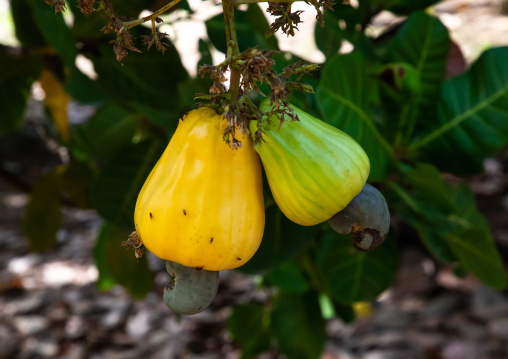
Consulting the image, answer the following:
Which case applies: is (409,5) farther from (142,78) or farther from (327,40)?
(142,78)

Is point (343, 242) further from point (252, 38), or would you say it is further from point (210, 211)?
point (210, 211)

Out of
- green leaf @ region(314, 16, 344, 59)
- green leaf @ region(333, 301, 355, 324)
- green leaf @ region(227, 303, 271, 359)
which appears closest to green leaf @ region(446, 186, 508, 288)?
green leaf @ region(314, 16, 344, 59)

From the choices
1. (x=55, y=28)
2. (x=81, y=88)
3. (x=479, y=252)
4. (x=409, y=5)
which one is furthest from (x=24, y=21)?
(x=479, y=252)

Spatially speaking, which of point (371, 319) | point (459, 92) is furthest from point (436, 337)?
point (459, 92)

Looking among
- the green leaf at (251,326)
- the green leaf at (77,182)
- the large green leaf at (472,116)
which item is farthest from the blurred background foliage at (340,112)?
the green leaf at (251,326)

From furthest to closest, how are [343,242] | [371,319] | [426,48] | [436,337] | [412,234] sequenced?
1. [412,234]
2. [371,319]
3. [436,337]
4. [343,242]
5. [426,48]

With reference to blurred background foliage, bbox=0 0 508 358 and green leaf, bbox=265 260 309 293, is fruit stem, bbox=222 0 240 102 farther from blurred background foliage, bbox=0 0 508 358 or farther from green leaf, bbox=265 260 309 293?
green leaf, bbox=265 260 309 293
